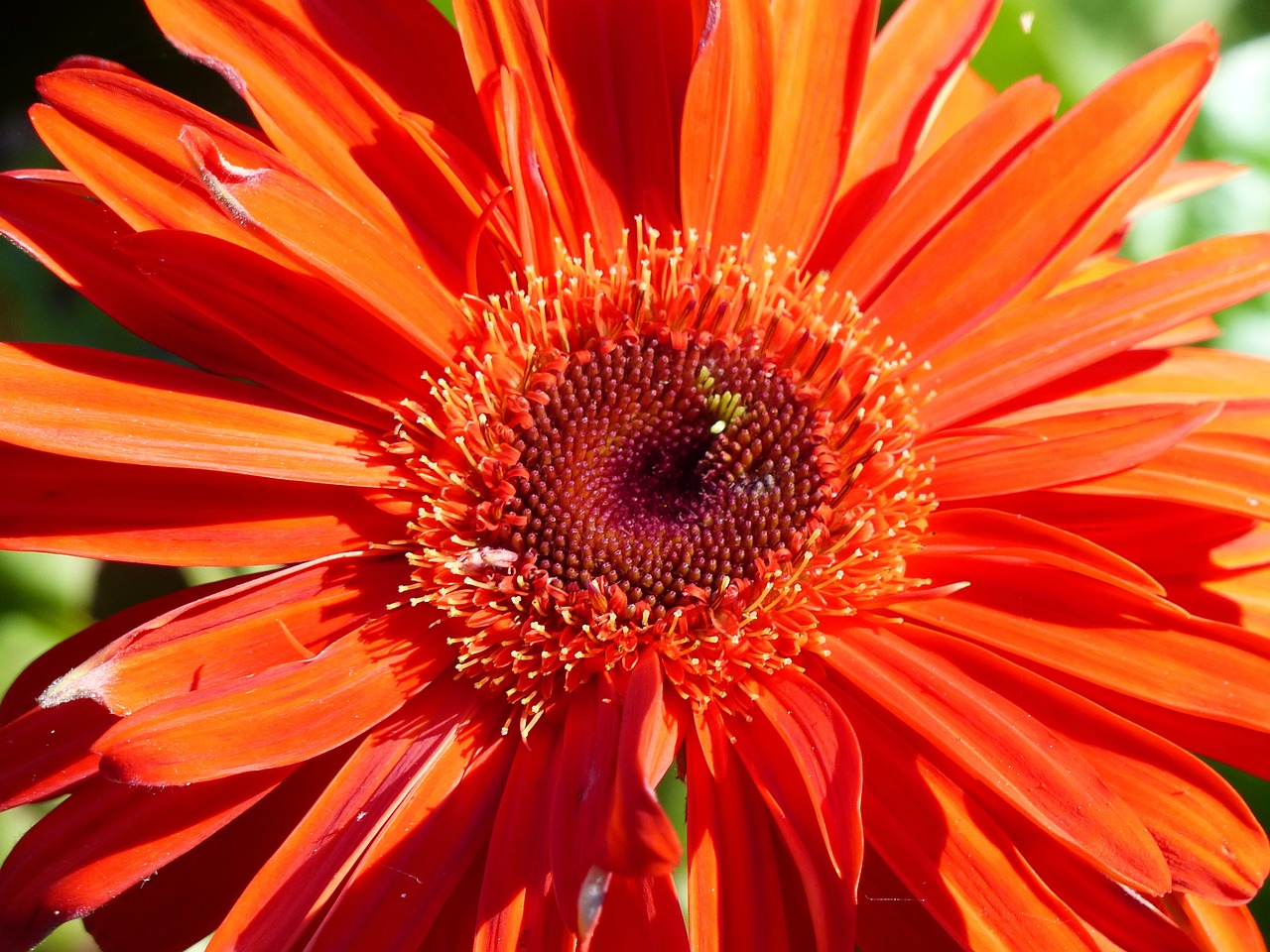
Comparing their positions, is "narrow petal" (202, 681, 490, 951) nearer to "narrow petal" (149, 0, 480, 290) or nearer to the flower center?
the flower center

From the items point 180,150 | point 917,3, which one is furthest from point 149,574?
point 917,3

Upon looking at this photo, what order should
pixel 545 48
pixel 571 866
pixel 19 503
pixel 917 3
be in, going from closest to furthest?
pixel 571 866 → pixel 19 503 → pixel 545 48 → pixel 917 3

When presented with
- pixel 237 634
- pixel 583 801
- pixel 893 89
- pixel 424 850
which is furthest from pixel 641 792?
pixel 893 89

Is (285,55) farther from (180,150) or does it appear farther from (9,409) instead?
(9,409)

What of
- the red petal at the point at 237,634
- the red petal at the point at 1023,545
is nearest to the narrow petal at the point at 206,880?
the red petal at the point at 237,634

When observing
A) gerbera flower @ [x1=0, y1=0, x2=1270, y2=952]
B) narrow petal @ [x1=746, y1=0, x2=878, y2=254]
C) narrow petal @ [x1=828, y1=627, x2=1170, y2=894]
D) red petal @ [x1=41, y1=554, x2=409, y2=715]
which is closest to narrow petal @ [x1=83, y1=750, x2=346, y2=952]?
gerbera flower @ [x1=0, y1=0, x2=1270, y2=952]
